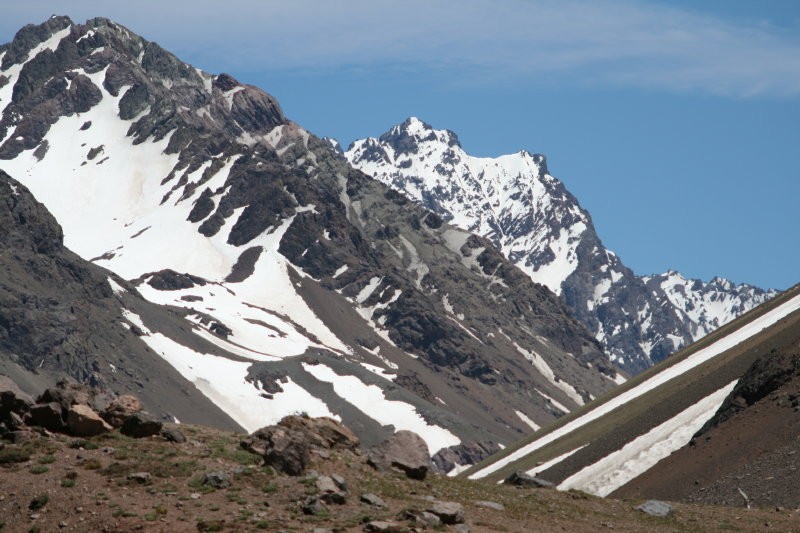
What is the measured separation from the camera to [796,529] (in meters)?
47.1

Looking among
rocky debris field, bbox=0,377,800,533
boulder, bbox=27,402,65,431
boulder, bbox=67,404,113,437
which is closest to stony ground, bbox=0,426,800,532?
rocky debris field, bbox=0,377,800,533

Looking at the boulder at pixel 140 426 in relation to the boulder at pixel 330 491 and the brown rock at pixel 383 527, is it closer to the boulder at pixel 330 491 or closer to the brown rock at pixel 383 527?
the boulder at pixel 330 491

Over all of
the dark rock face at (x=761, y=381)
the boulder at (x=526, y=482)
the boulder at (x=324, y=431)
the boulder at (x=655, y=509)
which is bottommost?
the boulder at (x=324, y=431)

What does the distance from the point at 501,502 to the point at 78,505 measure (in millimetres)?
15323

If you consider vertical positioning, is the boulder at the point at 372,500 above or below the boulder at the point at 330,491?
above

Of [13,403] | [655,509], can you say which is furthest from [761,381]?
[13,403]

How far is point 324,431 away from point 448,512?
970 cm

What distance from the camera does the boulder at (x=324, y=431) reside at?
156ft

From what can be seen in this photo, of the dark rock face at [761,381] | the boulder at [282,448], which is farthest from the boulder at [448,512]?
the dark rock face at [761,381]

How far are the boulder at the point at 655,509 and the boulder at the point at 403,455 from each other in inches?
328

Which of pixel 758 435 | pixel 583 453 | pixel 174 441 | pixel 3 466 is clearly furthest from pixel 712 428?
pixel 3 466

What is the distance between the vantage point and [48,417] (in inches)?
1767

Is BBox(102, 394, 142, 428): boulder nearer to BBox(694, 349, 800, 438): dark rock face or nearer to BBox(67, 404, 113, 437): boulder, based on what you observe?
BBox(67, 404, 113, 437): boulder

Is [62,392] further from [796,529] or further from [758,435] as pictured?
[758,435]
